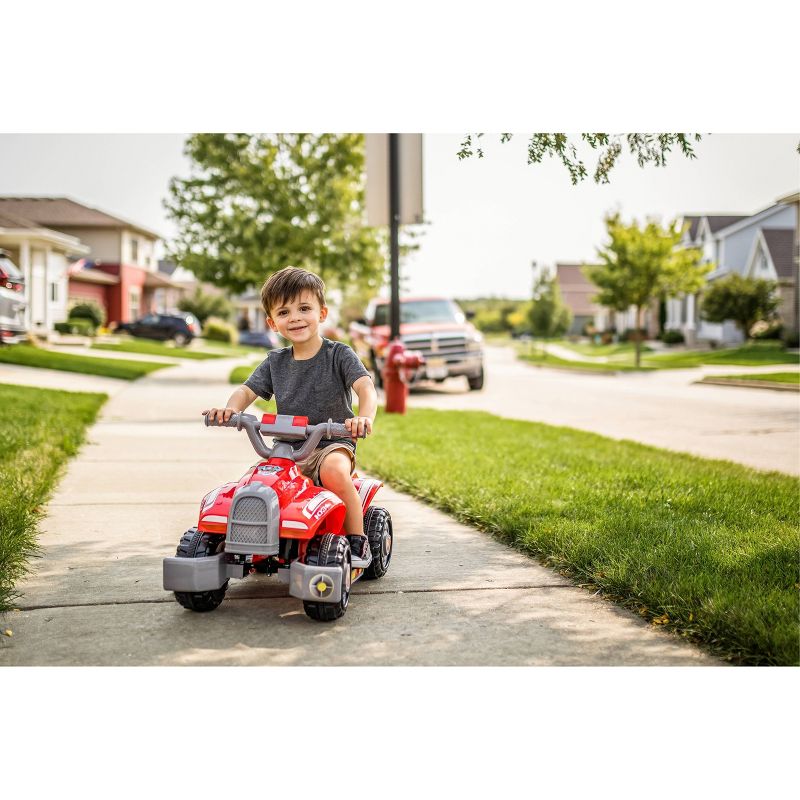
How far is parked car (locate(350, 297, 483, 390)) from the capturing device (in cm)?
1488

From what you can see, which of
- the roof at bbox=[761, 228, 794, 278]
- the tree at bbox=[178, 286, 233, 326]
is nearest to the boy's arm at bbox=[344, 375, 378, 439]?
the roof at bbox=[761, 228, 794, 278]

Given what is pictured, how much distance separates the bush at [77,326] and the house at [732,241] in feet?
21.6

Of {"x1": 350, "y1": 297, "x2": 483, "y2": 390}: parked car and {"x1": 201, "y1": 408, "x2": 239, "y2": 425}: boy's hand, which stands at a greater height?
{"x1": 350, "y1": 297, "x2": 483, "y2": 390}: parked car

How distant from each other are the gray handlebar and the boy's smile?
1.38ft

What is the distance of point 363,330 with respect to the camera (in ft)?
49.4

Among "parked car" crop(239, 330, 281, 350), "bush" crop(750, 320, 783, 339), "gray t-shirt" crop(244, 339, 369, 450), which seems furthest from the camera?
"parked car" crop(239, 330, 281, 350)

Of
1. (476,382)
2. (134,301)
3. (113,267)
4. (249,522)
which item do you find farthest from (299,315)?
(134,301)

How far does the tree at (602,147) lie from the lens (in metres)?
4.57

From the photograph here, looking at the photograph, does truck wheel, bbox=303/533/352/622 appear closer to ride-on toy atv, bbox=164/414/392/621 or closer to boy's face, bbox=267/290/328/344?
ride-on toy atv, bbox=164/414/392/621
